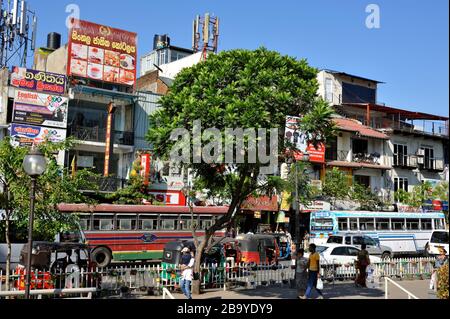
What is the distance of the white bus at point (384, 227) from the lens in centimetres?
3038

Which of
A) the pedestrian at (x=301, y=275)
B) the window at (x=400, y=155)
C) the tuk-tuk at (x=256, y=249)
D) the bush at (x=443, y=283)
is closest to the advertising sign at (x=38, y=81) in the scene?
the tuk-tuk at (x=256, y=249)

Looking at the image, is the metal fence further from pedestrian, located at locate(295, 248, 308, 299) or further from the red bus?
the red bus

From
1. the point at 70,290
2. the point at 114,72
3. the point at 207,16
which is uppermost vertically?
the point at 207,16

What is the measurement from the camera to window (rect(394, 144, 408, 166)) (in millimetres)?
44844

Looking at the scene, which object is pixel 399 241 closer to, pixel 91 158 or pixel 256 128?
pixel 91 158

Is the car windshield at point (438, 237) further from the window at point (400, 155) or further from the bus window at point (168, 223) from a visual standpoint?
the bus window at point (168, 223)

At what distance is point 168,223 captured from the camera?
2645 cm

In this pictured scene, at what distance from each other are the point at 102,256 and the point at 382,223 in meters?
17.5

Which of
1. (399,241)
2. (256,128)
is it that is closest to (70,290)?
(256,128)

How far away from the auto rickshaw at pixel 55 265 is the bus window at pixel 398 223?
858 inches

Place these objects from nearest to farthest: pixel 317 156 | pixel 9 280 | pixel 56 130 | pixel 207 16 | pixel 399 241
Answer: pixel 9 280
pixel 56 130
pixel 399 241
pixel 317 156
pixel 207 16

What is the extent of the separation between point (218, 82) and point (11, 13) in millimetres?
23703

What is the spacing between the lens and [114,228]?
24.5 meters

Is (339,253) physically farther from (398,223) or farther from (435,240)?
(435,240)
